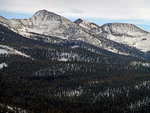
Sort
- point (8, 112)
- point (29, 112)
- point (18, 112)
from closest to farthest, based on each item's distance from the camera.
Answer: point (8, 112) → point (18, 112) → point (29, 112)

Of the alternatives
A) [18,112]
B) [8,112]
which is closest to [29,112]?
[18,112]

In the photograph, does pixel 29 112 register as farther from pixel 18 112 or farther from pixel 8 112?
pixel 8 112

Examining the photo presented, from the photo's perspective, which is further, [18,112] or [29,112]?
[29,112]

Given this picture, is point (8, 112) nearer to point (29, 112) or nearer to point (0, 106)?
point (0, 106)

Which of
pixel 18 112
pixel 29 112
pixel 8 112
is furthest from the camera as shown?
pixel 29 112

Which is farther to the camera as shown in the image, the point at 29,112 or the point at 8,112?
the point at 29,112

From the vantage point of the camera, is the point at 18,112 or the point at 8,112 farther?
the point at 18,112

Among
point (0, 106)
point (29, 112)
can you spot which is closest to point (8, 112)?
point (0, 106)
